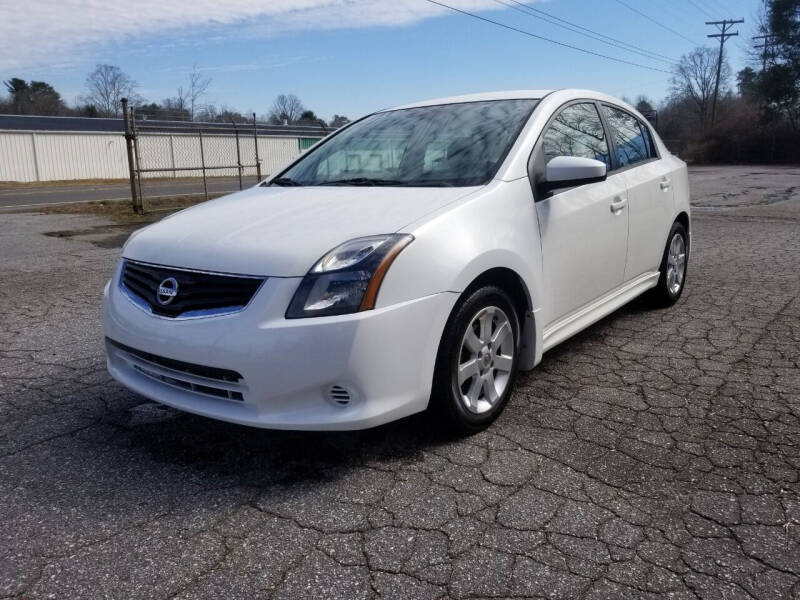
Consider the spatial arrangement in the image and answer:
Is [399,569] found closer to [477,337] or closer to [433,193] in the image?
[477,337]

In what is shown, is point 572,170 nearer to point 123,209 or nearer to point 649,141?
point 649,141

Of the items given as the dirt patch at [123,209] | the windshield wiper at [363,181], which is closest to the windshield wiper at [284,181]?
the windshield wiper at [363,181]

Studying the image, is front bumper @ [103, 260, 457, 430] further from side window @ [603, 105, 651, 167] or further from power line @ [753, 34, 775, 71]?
power line @ [753, 34, 775, 71]

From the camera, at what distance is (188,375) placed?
285 cm

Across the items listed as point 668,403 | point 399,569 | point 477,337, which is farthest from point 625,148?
point 399,569

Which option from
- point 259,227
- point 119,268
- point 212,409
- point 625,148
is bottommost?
point 212,409

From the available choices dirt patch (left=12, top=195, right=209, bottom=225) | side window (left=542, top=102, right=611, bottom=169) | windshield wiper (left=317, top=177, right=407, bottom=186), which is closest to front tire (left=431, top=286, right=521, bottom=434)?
windshield wiper (left=317, top=177, right=407, bottom=186)

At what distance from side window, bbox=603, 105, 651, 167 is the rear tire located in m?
0.72

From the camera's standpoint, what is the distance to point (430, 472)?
291 centimetres

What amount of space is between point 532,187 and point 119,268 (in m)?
2.08

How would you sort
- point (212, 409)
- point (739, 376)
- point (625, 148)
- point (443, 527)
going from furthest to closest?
point (625, 148), point (739, 376), point (212, 409), point (443, 527)

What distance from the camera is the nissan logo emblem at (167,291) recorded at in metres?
2.88

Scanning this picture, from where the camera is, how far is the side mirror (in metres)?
3.45

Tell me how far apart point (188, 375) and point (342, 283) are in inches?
30.3
